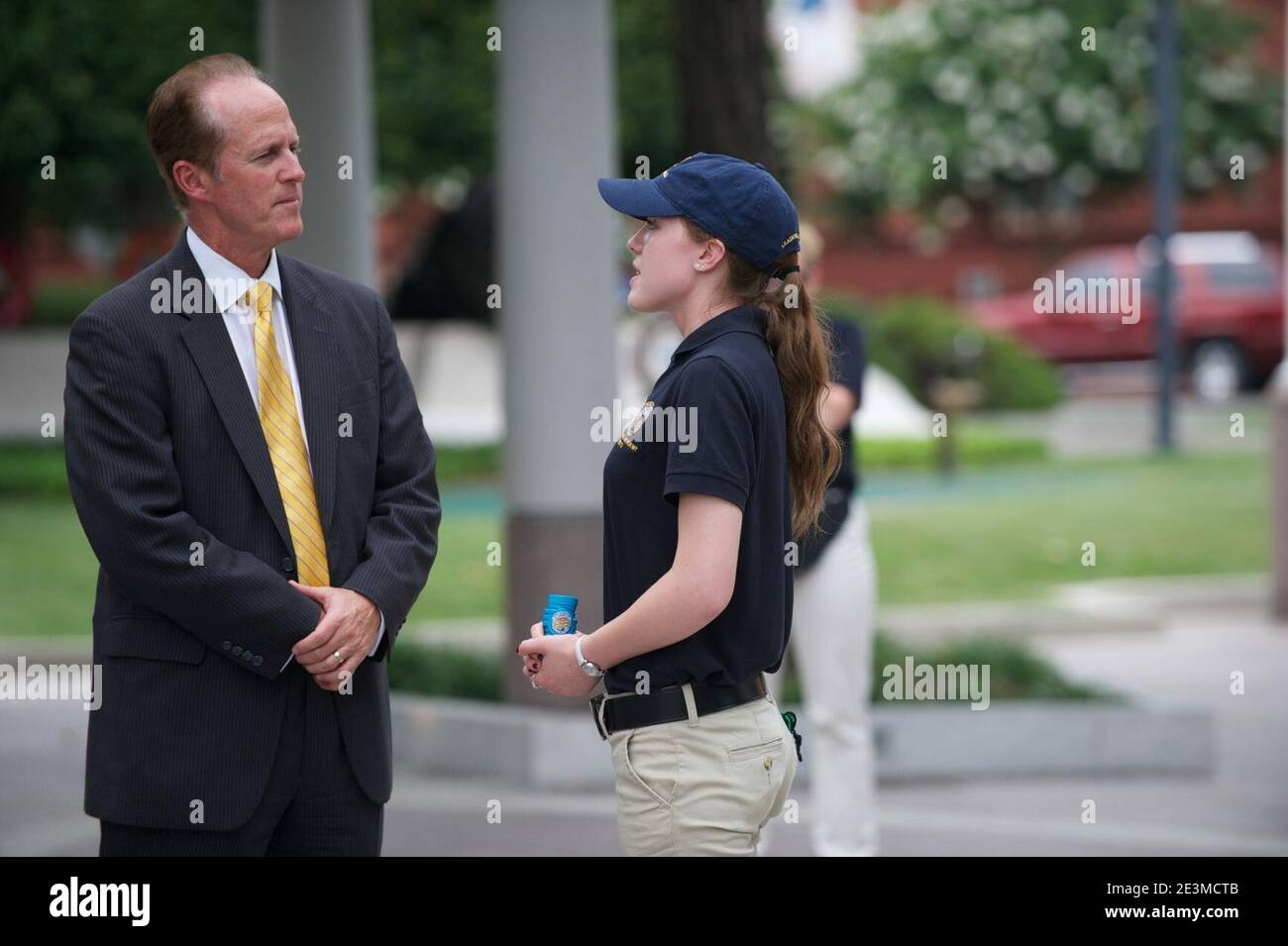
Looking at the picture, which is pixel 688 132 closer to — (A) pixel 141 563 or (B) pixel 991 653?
(B) pixel 991 653

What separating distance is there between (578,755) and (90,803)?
13.7ft

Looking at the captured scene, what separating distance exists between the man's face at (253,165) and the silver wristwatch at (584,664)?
90cm

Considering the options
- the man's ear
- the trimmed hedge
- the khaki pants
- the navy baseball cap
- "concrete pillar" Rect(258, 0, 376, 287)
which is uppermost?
the trimmed hedge

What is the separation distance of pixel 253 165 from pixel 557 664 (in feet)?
3.48

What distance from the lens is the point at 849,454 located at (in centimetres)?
571

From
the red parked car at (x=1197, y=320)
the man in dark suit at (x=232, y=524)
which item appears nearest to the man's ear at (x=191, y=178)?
the man in dark suit at (x=232, y=524)

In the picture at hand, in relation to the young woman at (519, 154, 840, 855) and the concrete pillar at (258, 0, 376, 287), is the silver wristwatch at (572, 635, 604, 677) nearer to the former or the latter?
the young woman at (519, 154, 840, 855)

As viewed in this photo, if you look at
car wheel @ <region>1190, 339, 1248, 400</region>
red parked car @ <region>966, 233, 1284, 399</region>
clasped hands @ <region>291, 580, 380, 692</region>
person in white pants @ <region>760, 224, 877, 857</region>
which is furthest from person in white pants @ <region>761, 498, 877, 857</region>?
car wheel @ <region>1190, 339, 1248, 400</region>

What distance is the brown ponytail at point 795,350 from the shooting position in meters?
3.25

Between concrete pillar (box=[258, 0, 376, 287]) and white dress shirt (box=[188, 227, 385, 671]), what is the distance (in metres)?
5.51

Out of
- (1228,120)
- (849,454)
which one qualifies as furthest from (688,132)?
(1228,120)

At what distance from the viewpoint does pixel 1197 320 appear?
25875mm

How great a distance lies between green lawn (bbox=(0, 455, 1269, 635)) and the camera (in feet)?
39.7

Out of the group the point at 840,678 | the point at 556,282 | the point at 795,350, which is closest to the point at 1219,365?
the point at 556,282
